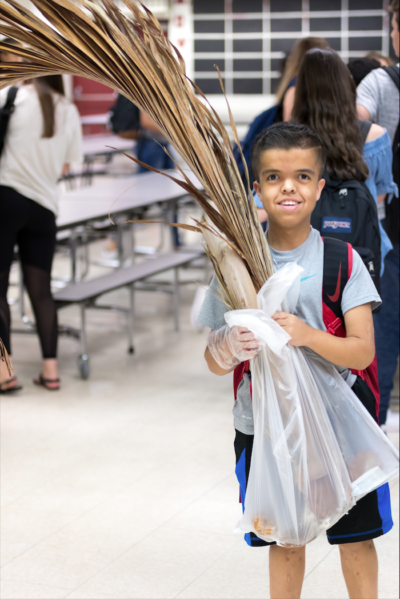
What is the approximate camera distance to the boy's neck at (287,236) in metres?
1.41

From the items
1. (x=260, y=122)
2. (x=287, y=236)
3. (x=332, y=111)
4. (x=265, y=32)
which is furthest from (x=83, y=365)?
(x=265, y=32)

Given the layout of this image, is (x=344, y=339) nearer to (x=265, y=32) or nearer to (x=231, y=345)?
(x=231, y=345)

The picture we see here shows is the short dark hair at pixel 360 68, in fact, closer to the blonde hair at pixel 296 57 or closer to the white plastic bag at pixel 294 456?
the blonde hair at pixel 296 57

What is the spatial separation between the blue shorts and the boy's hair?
454mm

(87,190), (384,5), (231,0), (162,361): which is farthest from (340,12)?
(162,361)

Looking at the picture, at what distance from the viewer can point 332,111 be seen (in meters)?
2.13

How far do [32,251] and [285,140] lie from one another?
2.39 metres

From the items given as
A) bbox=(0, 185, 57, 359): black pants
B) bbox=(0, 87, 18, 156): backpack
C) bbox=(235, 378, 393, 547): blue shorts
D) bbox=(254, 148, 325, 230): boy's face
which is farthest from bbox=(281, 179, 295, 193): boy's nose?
bbox=(0, 87, 18, 156): backpack

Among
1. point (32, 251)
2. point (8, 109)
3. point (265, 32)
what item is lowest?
point (32, 251)

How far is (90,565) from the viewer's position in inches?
81.4

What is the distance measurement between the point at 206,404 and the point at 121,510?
112 cm

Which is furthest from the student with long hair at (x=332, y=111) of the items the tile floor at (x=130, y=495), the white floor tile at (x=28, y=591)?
the white floor tile at (x=28, y=591)

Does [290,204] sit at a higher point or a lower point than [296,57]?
lower

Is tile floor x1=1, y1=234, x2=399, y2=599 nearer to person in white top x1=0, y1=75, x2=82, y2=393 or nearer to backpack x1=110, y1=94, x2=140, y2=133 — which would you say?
person in white top x1=0, y1=75, x2=82, y2=393
